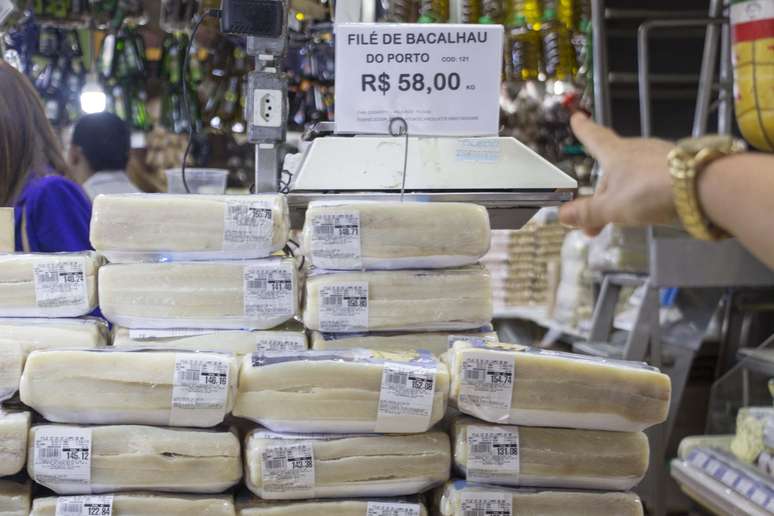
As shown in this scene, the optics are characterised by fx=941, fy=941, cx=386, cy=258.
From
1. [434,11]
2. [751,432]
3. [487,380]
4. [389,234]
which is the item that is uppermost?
[434,11]

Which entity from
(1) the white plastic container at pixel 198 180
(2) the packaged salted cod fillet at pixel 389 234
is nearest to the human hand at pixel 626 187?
(2) the packaged salted cod fillet at pixel 389 234

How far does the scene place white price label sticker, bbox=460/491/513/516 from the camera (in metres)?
1.58

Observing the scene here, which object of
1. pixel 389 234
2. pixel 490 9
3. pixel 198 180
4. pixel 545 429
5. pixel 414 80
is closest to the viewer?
pixel 545 429

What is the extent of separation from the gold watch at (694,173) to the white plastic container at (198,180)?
1589 millimetres

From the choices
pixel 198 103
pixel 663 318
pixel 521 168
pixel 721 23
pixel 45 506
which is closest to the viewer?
pixel 45 506

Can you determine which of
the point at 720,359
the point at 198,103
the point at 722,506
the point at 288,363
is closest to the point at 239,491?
the point at 288,363

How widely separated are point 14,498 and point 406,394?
0.67 m

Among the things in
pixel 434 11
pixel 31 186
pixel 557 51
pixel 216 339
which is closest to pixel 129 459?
pixel 216 339

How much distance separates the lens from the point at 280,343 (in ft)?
5.82

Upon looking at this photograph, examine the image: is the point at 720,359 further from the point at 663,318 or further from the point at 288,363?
the point at 288,363

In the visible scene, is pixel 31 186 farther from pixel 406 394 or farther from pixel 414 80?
pixel 406 394

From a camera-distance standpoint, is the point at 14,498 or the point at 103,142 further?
the point at 103,142

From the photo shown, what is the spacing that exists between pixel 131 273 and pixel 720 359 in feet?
8.60

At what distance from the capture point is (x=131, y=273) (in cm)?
172
